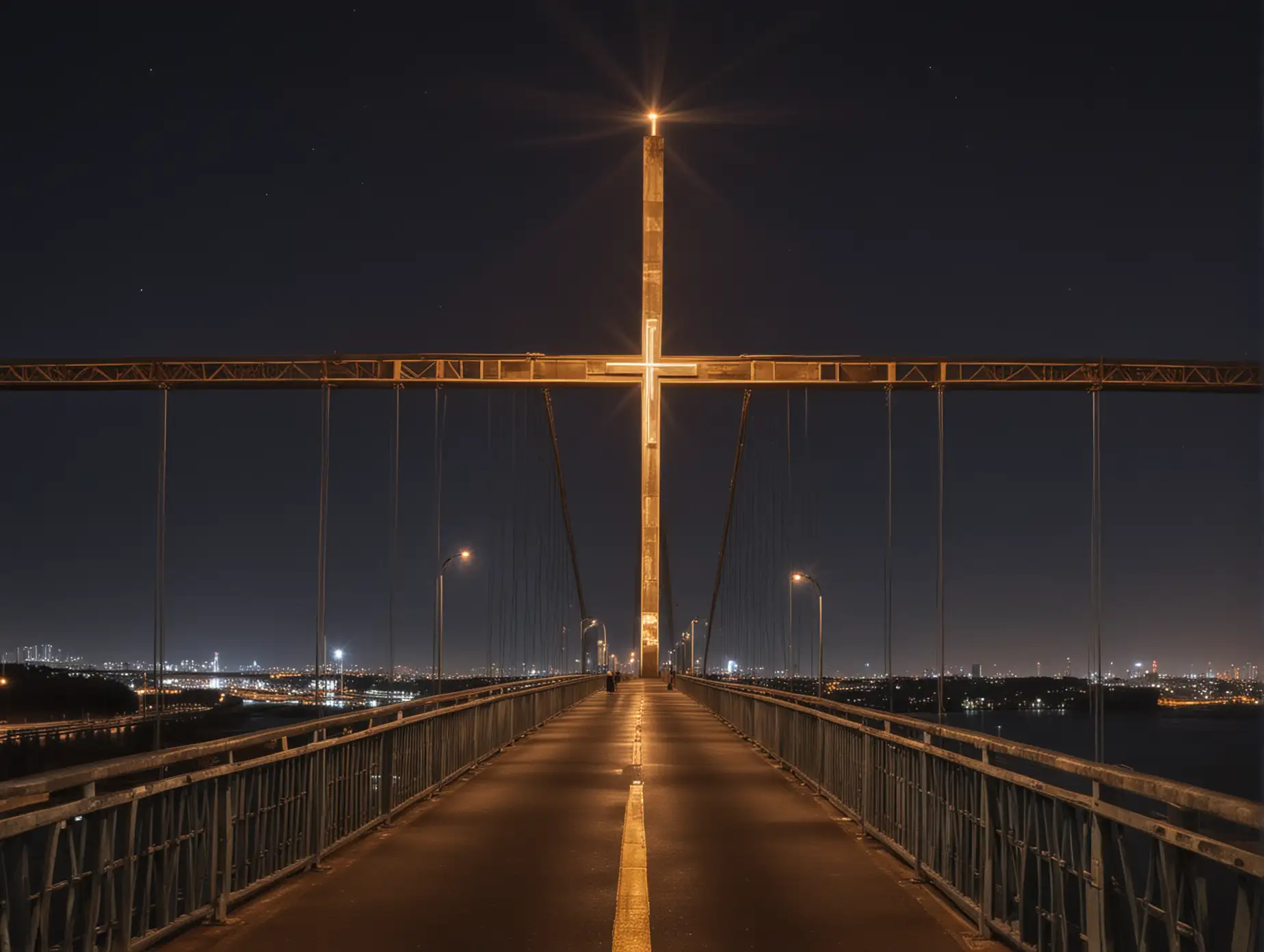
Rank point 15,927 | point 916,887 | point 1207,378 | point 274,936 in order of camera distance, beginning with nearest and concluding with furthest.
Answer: point 15,927 < point 274,936 < point 916,887 < point 1207,378

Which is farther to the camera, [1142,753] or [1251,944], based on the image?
[1142,753]

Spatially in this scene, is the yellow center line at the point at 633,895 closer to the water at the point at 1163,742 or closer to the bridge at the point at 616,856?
the bridge at the point at 616,856

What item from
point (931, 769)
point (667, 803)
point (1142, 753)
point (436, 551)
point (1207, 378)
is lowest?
point (1142, 753)

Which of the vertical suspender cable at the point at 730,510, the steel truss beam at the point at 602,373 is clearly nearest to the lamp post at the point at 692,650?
the vertical suspender cable at the point at 730,510

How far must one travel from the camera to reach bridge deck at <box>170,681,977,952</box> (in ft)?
23.4

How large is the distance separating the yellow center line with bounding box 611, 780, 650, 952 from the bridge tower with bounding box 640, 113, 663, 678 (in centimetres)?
3440

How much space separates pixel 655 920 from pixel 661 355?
38862 millimetres

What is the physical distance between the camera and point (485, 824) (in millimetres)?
11734

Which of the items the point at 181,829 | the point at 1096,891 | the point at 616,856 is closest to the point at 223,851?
the point at 181,829

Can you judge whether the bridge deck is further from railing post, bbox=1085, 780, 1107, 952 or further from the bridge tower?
the bridge tower

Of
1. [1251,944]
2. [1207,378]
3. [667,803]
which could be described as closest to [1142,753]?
[1207,378]

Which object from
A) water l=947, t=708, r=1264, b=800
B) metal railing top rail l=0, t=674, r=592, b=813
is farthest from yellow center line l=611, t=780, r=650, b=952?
water l=947, t=708, r=1264, b=800

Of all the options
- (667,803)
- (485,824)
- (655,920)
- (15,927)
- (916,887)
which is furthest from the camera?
(667,803)

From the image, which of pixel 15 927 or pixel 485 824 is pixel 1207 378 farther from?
pixel 15 927
